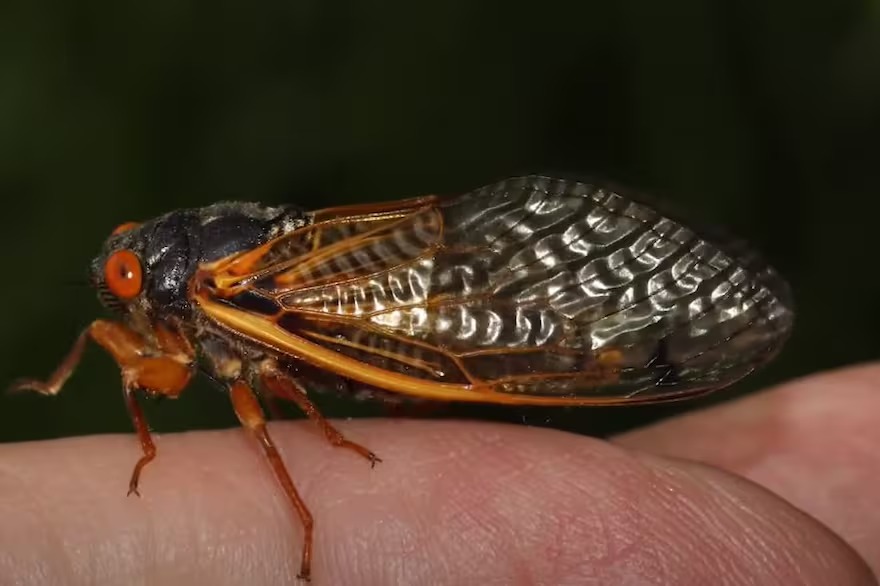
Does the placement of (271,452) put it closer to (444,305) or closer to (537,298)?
(444,305)

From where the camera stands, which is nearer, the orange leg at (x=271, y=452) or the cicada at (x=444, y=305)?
the orange leg at (x=271, y=452)

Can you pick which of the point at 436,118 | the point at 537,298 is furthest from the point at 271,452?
the point at 436,118

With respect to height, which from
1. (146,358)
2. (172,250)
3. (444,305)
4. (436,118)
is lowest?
(146,358)

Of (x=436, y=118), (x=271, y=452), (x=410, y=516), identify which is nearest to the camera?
(x=410, y=516)

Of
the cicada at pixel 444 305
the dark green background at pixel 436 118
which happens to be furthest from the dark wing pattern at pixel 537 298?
the dark green background at pixel 436 118

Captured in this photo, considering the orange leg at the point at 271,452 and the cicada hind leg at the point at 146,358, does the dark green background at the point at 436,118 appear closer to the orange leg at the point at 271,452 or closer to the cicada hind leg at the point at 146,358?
the cicada hind leg at the point at 146,358

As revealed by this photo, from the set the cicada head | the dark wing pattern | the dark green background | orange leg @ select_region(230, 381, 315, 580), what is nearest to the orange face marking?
the cicada head

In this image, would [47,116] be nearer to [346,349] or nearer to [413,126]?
[413,126]

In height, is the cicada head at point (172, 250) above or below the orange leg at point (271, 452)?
above
